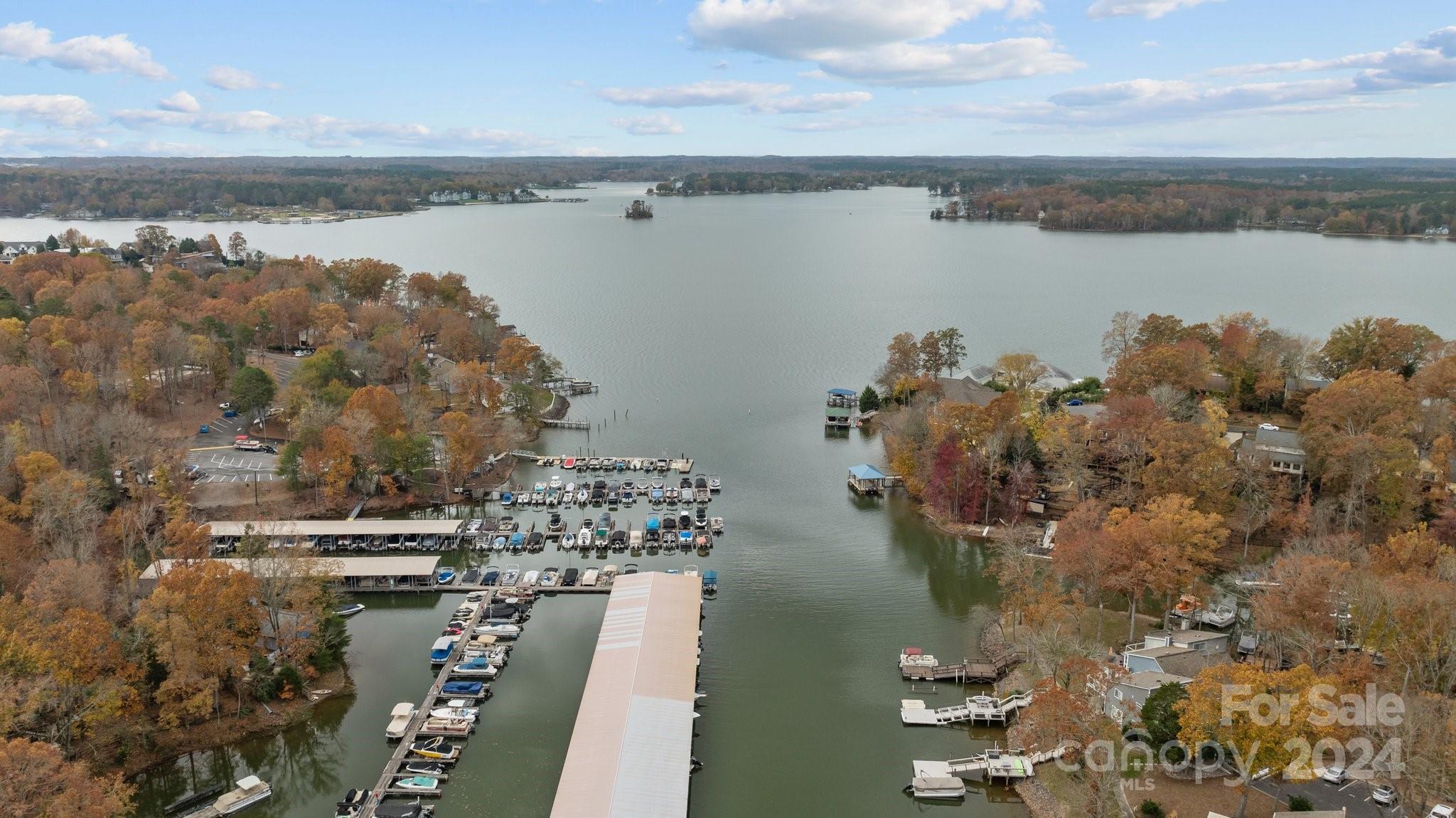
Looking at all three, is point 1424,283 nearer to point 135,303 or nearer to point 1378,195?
point 1378,195

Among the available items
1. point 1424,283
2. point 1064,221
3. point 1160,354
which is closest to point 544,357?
point 1160,354

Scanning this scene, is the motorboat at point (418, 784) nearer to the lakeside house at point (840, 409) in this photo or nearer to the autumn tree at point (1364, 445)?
the autumn tree at point (1364, 445)

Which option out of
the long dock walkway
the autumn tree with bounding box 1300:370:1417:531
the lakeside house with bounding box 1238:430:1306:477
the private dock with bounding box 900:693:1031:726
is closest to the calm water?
the private dock with bounding box 900:693:1031:726

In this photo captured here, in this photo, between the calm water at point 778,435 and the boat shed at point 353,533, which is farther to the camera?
the boat shed at point 353,533

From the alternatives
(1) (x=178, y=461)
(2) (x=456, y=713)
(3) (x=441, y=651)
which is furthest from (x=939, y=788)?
(1) (x=178, y=461)

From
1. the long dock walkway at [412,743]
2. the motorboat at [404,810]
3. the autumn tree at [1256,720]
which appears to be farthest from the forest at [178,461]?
the autumn tree at [1256,720]
